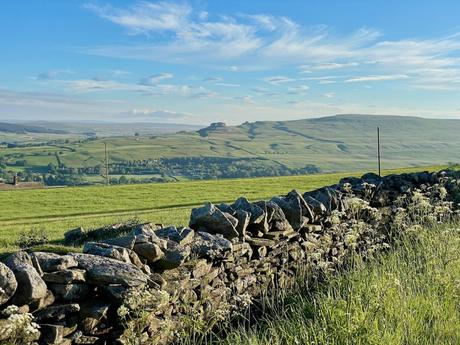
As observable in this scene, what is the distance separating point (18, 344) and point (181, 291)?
7.70 feet

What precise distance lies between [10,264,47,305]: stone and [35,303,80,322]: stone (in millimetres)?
203

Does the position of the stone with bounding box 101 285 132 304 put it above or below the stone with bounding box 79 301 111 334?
above

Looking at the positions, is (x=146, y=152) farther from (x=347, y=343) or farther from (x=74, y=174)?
(x=347, y=343)

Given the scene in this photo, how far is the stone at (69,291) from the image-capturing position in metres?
5.05

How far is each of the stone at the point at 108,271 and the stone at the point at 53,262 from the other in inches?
5.9

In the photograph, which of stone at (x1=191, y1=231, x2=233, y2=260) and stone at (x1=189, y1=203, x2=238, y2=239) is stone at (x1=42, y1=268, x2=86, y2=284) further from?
stone at (x1=189, y1=203, x2=238, y2=239)

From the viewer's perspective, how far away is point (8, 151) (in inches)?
5674

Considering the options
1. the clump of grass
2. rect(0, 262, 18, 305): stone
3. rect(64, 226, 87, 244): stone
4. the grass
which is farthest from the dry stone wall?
the clump of grass

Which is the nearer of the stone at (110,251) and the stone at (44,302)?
the stone at (44,302)

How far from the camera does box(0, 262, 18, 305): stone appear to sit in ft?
14.7

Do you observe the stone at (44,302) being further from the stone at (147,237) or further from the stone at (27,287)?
the stone at (147,237)

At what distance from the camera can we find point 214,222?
25.7ft

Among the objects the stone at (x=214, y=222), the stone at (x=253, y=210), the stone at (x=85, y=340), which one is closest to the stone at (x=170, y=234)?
the stone at (x=214, y=222)

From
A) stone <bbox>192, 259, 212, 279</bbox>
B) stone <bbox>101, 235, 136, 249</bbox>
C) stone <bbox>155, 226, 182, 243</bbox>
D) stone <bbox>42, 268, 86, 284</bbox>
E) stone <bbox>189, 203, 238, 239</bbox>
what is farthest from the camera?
stone <bbox>189, 203, 238, 239</bbox>
